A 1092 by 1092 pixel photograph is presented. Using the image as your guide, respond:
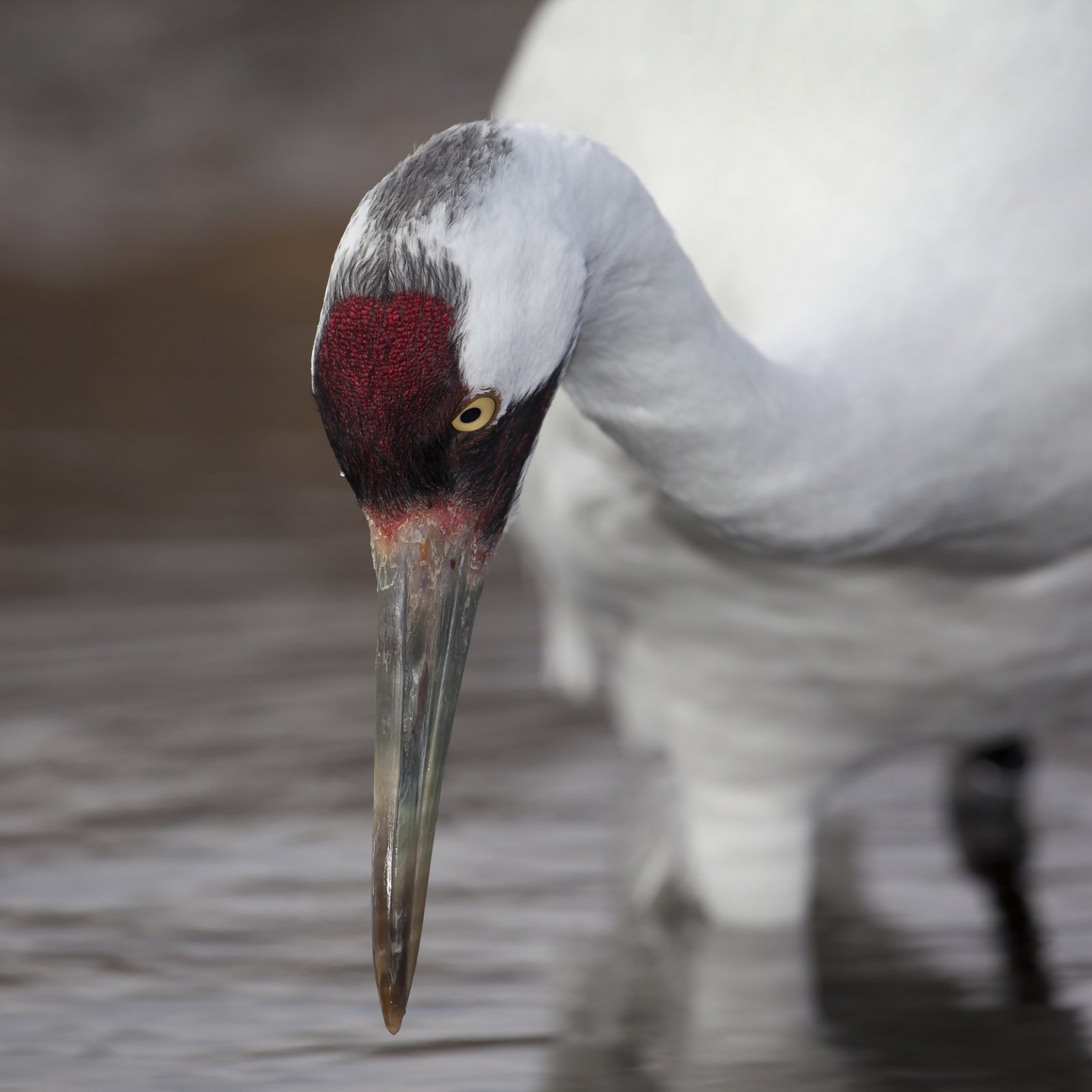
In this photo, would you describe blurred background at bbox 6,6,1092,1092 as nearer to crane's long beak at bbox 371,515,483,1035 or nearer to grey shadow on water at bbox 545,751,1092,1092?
grey shadow on water at bbox 545,751,1092,1092

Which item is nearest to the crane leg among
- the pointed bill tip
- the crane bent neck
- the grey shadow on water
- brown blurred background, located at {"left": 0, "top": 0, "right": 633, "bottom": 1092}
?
the grey shadow on water

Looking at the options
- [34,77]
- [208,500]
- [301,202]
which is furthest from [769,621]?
[34,77]

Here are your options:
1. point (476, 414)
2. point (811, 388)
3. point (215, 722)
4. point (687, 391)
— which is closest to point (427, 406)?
point (476, 414)

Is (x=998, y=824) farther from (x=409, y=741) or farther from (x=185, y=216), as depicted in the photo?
(x=185, y=216)

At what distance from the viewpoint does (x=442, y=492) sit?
156 centimetres

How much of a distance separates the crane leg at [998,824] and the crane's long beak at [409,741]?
3.04 ft

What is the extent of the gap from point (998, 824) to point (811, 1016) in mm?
542

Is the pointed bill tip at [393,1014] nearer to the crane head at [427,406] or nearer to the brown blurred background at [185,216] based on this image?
the crane head at [427,406]

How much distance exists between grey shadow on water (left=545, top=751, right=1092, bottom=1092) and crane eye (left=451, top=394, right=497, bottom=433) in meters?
0.77

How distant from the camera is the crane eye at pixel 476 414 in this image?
1491 mm

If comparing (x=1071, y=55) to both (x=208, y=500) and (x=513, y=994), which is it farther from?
(x=208, y=500)

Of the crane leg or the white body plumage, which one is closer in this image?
the white body plumage

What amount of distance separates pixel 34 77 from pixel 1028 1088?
6.12m

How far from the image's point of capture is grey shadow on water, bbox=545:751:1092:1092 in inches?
80.7
